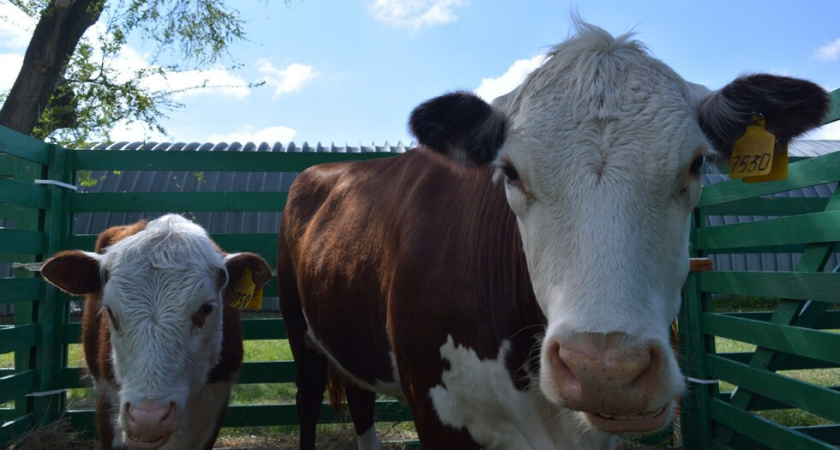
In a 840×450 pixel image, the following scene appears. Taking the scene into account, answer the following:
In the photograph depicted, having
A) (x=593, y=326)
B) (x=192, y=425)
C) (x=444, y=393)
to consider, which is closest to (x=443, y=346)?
(x=444, y=393)

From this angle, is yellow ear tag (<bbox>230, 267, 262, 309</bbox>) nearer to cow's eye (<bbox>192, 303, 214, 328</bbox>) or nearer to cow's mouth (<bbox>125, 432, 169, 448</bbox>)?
cow's eye (<bbox>192, 303, 214, 328</bbox>)

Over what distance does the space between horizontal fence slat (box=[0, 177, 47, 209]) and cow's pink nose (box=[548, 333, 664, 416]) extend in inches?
170

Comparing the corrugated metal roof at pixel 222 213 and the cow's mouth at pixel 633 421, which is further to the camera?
the corrugated metal roof at pixel 222 213

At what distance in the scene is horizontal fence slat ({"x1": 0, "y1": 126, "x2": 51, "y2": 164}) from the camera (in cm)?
458

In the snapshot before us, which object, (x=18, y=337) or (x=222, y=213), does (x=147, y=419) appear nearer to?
(x=18, y=337)

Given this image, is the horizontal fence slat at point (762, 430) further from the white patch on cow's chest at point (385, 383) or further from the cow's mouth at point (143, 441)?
the cow's mouth at point (143, 441)

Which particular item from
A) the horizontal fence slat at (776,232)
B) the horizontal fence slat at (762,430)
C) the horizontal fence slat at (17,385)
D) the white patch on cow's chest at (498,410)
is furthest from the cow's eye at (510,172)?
the horizontal fence slat at (17,385)

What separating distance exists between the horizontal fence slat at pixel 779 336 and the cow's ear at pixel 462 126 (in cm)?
218

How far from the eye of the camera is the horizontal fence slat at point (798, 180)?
3.60 meters

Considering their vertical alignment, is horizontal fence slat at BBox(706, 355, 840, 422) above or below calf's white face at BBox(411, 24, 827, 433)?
below

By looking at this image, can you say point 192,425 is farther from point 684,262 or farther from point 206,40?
point 206,40

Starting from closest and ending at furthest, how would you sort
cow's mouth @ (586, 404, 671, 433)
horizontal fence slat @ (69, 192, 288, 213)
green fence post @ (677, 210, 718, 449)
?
cow's mouth @ (586, 404, 671, 433) → green fence post @ (677, 210, 718, 449) → horizontal fence slat @ (69, 192, 288, 213)

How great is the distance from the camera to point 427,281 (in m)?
3.08

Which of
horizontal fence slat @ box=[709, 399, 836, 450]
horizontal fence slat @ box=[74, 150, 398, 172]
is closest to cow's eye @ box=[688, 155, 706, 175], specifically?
horizontal fence slat @ box=[709, 399, 836, 450]
